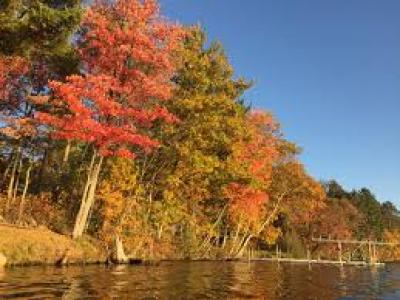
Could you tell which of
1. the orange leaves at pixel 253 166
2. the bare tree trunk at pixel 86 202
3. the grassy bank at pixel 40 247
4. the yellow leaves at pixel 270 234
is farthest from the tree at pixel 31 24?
the yellow leaves at pixel 270 234

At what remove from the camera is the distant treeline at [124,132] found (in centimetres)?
3094

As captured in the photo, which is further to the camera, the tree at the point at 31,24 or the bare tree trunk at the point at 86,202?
the bare tree trunk at the point at 86,202

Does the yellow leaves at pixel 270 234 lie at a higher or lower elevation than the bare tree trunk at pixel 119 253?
higher

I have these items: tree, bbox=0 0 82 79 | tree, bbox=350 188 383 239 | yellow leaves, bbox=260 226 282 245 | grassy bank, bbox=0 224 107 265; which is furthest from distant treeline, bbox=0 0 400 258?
tree, bbox=350 188 383 239

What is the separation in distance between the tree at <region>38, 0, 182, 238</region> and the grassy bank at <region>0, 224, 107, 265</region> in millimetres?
1653

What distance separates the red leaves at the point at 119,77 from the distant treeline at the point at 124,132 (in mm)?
80

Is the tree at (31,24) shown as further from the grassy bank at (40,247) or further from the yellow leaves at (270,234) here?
the yellow leaves at (270,234)

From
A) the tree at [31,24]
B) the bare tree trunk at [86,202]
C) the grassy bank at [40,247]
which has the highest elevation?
the tree at [31,24]

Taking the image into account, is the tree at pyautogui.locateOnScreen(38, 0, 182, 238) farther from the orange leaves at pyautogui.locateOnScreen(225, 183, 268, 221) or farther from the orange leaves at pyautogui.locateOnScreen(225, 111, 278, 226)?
the orange leaves at pyautogui.locateOnScreen(225, 183, 268, 221)

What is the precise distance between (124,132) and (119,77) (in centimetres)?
435

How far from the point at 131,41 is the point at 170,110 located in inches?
311

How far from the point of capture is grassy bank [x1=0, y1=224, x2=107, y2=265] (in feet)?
89.2

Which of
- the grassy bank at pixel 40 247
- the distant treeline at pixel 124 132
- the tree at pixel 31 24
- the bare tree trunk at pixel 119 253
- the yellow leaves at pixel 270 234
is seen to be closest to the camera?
the tree at pixel 31 24

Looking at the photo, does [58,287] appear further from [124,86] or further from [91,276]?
[124,86]
